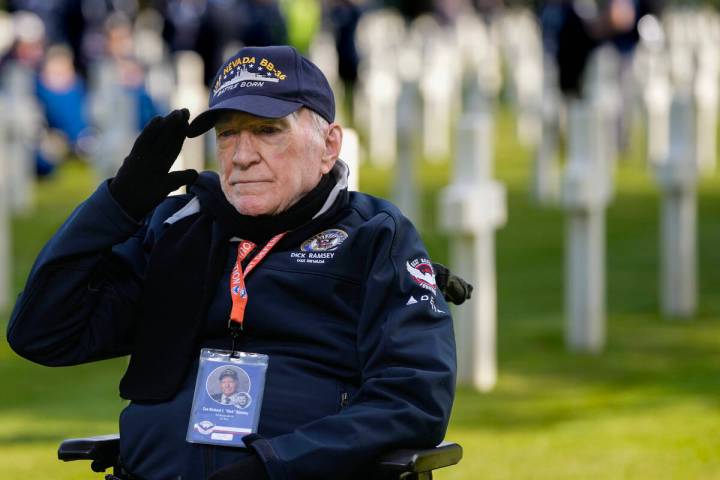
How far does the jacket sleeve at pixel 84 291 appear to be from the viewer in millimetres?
3920

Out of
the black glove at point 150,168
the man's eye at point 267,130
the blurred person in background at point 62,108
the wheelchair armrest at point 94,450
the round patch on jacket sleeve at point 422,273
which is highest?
the blurred person in background at point 62,108

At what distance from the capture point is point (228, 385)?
3871mm

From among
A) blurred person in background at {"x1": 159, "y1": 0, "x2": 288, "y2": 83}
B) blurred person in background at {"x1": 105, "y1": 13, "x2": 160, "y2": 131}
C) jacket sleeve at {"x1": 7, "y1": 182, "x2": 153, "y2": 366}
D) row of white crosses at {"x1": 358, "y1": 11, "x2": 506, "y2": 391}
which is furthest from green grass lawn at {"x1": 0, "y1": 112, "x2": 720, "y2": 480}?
blurred person in background at {"x1": 159, "y1": 0, "x2": 288, "y2": 83}

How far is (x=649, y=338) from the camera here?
8836 millimetres

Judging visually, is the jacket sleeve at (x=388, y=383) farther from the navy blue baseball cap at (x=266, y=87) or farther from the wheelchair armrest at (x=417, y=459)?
the navy blue baseball cap at (x=266, y=87)

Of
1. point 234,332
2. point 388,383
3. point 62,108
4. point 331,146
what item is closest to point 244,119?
point 331,146

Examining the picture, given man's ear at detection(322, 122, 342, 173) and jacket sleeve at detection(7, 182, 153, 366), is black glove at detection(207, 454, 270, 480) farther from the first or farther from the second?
man's ear at detection(322, 122, 342, 173)

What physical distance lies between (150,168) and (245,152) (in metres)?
0.24

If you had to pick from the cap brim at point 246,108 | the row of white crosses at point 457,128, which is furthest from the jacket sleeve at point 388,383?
the row of white crosses at point 457,128

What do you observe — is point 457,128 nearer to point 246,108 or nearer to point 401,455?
point 246,108

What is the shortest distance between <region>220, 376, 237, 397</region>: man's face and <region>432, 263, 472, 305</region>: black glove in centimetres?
57

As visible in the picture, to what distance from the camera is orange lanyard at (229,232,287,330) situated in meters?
3.92

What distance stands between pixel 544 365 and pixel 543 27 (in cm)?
1421

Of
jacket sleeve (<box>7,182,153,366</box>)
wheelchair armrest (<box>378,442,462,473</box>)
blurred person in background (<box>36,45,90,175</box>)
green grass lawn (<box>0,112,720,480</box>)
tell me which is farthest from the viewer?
blurred person in background (<box>36,45,90,175</box>)
